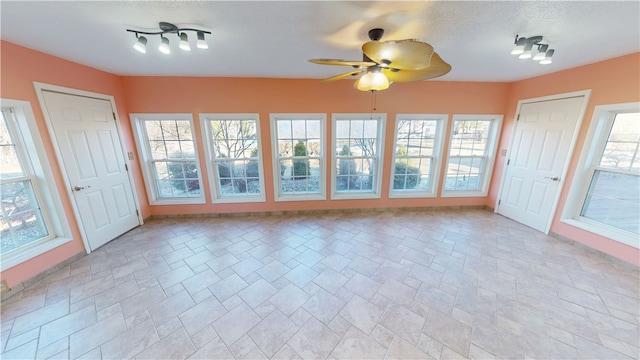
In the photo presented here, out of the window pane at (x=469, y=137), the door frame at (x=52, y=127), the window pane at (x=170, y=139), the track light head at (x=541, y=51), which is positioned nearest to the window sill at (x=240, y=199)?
the window pane at (x=170, y=139)

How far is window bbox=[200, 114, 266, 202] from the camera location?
3.40 meters

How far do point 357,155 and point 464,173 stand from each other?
2130mm

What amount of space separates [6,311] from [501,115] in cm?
662

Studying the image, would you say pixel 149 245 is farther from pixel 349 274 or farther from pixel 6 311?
pixel 349 274

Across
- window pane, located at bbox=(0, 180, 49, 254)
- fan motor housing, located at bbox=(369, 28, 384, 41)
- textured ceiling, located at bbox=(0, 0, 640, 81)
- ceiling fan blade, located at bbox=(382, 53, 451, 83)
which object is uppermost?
textured ceiling, located at bbox=(0, 0, 640, 81)

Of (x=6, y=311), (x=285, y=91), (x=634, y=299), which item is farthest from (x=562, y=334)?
(x=6, y=311)

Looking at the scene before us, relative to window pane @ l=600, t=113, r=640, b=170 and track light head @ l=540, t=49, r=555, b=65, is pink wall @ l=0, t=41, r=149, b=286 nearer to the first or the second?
track light head @ l=540, t=49, r=555, b=65

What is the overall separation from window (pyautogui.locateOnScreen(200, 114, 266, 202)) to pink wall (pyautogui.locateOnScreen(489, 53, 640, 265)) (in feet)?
14.2

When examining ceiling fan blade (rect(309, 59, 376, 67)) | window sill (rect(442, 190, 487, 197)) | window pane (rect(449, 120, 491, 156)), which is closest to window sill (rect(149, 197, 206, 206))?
ceiling fan blade (rect(309, 59, 376, 67))

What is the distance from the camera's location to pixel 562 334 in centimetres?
160

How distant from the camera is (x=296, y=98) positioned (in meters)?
3.35

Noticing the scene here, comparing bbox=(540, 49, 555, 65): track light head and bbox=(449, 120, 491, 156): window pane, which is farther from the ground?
bbox=(540, 49, 555, 65): track light head

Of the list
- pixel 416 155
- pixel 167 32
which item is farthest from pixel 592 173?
pixel 167 32

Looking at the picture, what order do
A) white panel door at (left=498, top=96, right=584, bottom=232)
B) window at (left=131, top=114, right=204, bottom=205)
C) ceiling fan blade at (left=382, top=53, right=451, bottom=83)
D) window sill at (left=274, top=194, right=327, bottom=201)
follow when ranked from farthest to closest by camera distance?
window sill at (left=274, top=194, right=327, bottom=201), window at (left=131, top=114, right=204, bottom=205), white panel door at (left=498, top=96, right=584, bottom=232), ceiling fan blade at (left=382, top=53, right=451, bottom=83)
